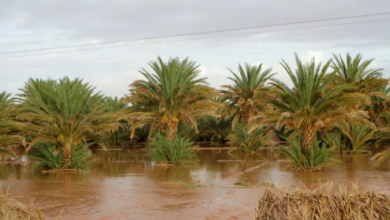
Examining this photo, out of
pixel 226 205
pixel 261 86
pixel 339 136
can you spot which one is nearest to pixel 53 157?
pixel 226 205

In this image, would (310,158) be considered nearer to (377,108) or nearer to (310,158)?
(310,158)

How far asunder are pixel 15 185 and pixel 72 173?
10.3 ft

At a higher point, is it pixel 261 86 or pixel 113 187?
pixel 261 86

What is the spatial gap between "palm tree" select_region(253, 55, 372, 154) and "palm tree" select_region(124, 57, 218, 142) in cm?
466

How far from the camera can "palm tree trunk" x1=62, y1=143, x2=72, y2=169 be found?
1786cm

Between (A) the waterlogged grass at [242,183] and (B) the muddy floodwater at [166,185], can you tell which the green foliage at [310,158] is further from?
(A) the waterlogged grass at [242,183]

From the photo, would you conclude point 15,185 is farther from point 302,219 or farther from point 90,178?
point 302,219

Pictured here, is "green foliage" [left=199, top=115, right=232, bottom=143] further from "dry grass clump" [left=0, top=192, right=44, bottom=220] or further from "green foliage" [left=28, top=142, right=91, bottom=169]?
"dry grass clump" [left=0, top=192, right=44, bottom=220]

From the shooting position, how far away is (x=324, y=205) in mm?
6016

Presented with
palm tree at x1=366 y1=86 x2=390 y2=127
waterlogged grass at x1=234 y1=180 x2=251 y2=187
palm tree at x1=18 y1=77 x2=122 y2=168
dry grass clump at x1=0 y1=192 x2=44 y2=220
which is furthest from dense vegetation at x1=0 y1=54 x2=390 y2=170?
dry grass clump at x1=0 y1=192 x2=44 y2=220

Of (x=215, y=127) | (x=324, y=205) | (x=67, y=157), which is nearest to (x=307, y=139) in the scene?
(x=67, y=157)

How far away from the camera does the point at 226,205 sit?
1079 cm

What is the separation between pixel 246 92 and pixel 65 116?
14319mm

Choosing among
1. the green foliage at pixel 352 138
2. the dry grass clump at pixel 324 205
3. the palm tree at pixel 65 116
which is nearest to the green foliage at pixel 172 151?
the palm tree at pixel 65 116
